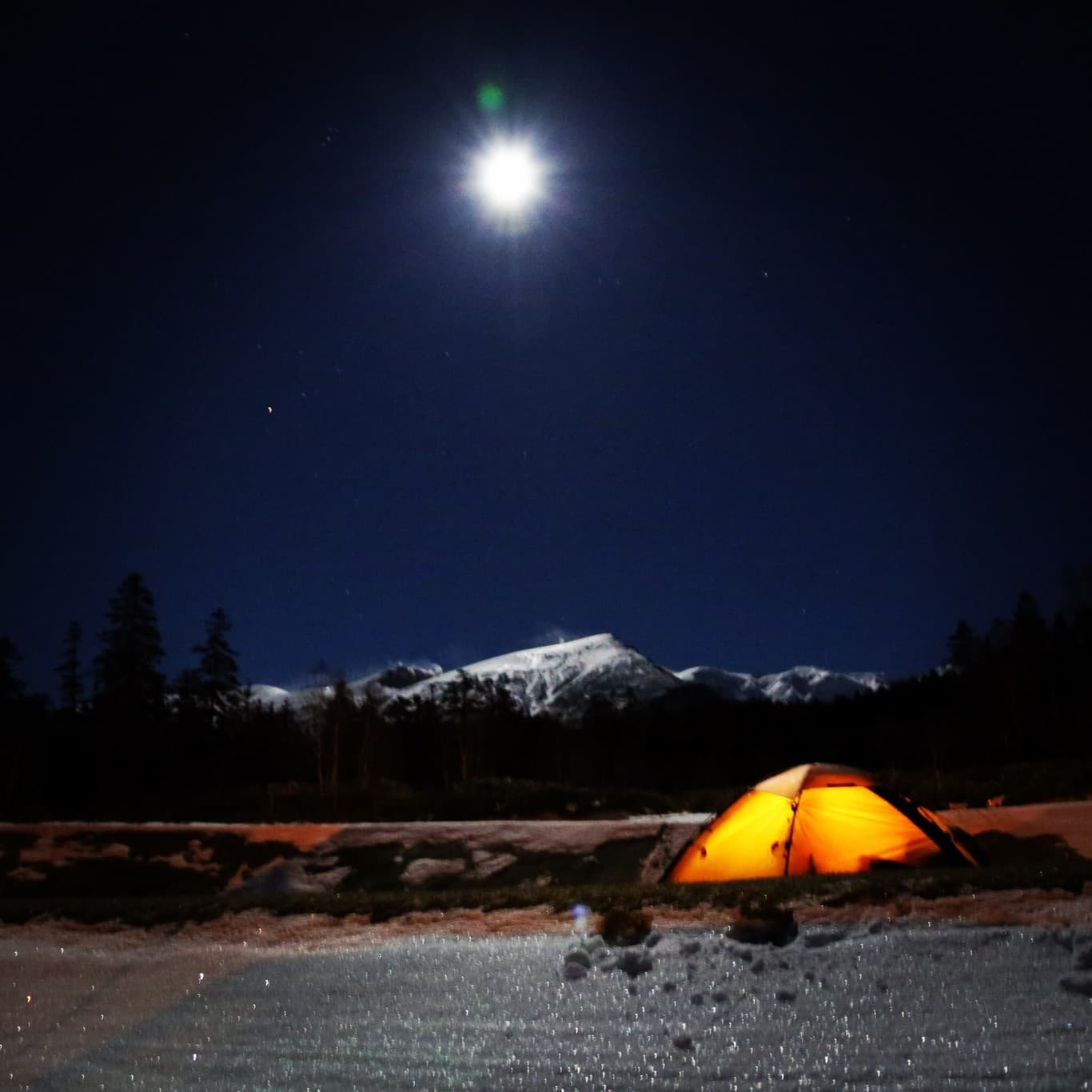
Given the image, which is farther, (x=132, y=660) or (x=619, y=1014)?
(x=132, y=660)

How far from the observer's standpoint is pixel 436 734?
6238cm

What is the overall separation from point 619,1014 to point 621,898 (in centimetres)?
252

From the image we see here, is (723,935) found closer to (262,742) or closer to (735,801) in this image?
(735,801)

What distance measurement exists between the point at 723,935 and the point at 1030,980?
149 centimetres

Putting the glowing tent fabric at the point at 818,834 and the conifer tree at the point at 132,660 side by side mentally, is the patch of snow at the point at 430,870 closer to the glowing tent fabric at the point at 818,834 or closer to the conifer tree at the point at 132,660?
the glowing tent fabric at the point at 818,834

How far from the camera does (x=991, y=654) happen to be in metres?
60.8

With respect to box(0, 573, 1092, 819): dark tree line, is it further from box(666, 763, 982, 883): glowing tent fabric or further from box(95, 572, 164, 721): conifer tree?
box(666, 763, 982, 883): glowing tent fabric

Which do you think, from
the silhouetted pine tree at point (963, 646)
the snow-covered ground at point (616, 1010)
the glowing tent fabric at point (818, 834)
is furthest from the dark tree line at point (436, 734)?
the snow-covered ground at point (616, 1010)

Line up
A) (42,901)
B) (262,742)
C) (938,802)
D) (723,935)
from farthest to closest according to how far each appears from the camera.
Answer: (262,742) < (938,802) < (42,901) < (723,935)

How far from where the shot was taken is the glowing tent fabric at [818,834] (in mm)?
9906

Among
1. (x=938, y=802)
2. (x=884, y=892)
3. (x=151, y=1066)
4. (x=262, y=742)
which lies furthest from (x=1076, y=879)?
(x=262, y=742)

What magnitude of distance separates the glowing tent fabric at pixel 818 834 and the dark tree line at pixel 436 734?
79.8 ft

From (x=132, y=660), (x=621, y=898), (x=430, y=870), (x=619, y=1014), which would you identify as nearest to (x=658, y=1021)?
(x=619, y=1014)

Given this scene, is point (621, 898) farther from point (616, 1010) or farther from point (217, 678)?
point (217, 678)
